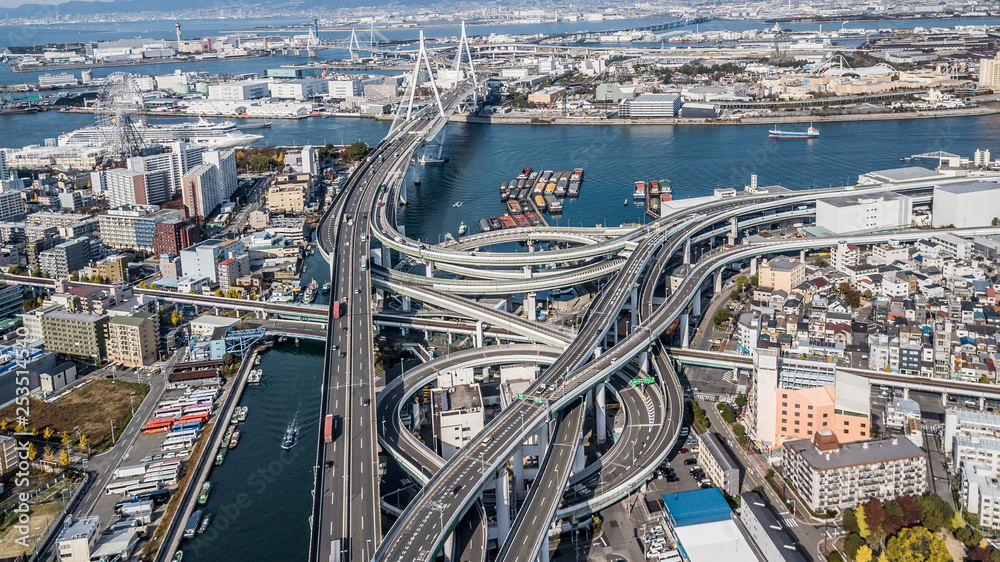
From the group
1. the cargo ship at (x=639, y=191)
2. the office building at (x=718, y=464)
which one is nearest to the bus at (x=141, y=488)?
the office building at (x=718, y=464)

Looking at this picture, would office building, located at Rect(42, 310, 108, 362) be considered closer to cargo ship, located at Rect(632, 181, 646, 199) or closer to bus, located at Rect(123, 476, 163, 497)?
bus, located at Rect(123, 476, 163, 497)

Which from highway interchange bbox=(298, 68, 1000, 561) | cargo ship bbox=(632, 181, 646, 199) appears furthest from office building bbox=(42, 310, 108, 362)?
cargo ship bbox=(632, 181, 646, 199)

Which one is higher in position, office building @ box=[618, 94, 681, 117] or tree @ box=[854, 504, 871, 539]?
office building @ box=[618, 94, 681, 117]

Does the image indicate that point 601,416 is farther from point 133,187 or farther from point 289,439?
point 133,187

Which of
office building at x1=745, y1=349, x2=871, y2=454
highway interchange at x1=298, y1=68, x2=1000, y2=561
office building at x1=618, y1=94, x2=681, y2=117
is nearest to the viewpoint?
highway interchange at x1=298, y1=68, x2=1000, y2=561

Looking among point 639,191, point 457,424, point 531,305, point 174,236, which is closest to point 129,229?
point 174,236

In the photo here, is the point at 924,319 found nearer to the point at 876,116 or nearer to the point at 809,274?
the point at 809,274
